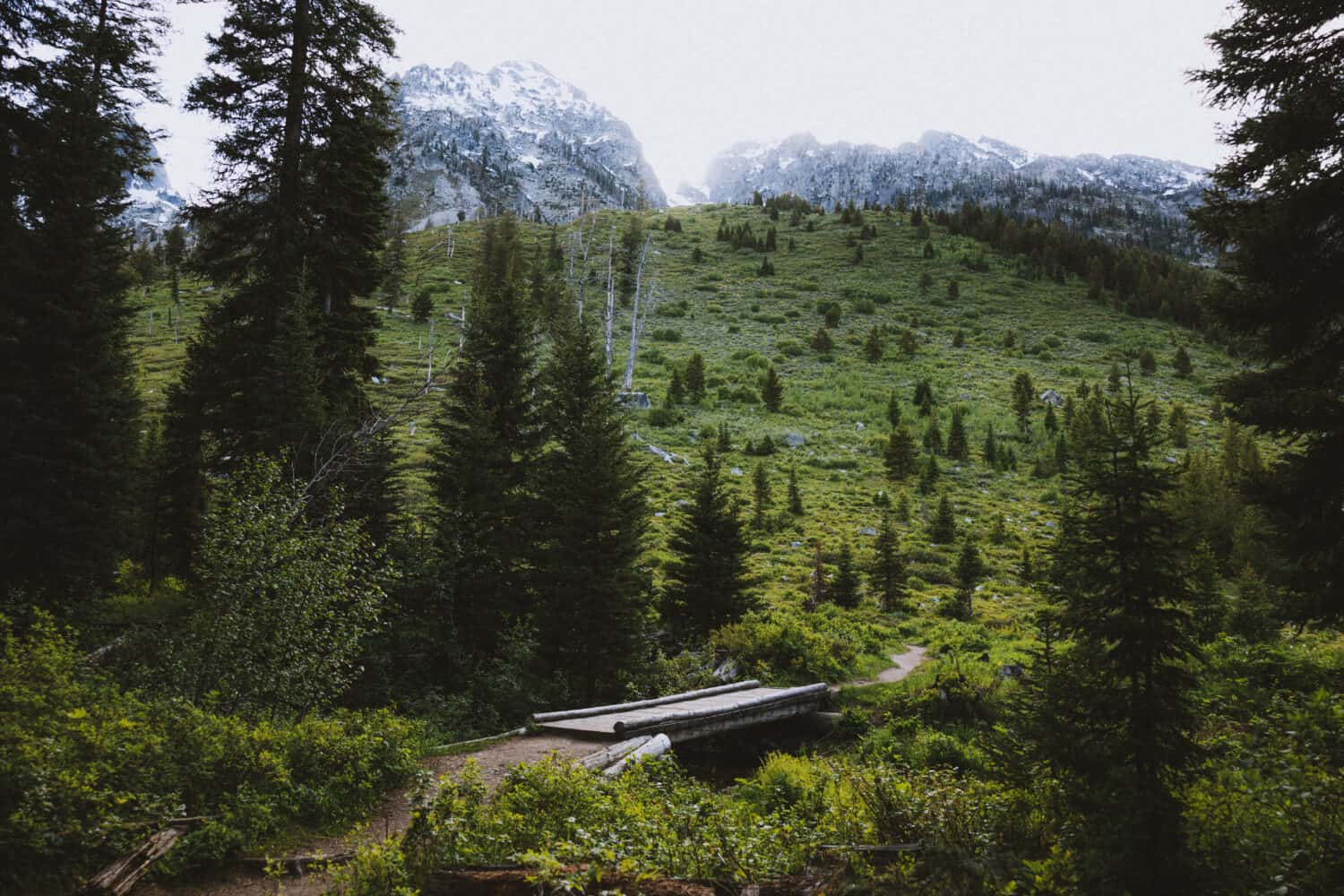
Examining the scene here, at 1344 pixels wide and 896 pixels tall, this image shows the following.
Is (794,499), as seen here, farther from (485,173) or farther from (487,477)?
(485,173)

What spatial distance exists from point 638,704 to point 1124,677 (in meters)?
8.86

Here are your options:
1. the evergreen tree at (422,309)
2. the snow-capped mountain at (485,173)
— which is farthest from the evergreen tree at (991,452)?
the snow-capped mountain at (485,173)

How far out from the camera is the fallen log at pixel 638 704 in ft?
36.0

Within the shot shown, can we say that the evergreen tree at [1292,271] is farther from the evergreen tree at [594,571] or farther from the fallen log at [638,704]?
the evergreen tree at [594,571]

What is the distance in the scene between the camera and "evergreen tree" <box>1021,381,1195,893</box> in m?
4.01

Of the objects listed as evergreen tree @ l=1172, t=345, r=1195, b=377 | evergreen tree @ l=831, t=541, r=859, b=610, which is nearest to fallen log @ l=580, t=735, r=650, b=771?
evergreen tree @ l=831, t=541, r=859, b=610

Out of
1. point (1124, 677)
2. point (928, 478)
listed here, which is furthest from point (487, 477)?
point (928, 478)

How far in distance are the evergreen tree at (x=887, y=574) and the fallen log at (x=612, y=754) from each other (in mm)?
13487

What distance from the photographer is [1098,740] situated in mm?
4504

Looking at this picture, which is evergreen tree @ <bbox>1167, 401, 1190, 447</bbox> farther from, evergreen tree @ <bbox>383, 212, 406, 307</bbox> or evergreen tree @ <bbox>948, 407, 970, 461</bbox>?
evergreen tree @ <bbox>383, 212, 406, 307</bbox>

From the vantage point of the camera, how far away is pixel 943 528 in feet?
89.5

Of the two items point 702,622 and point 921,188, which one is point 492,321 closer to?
point 702,622

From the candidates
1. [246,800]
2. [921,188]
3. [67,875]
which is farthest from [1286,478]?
[921,188]

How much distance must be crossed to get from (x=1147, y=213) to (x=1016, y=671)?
192 meters
